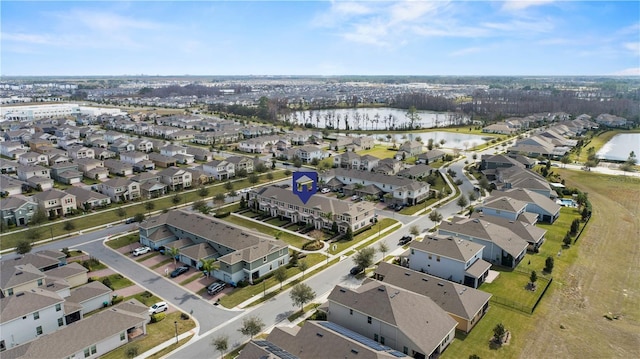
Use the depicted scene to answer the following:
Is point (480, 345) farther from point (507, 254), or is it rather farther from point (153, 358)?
point (153, 358)

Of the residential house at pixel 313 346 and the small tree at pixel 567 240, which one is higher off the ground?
the residential house at pixel 313 346

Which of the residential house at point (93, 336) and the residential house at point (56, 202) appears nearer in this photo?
the residential house at point (93, 336)

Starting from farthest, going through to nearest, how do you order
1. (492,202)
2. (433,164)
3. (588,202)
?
(433,164) → (588,202) → (492,202)

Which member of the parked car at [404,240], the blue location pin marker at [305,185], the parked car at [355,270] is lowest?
the parked car at [355,270]

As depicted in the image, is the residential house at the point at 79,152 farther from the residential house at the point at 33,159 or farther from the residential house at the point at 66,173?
the residential house at the point at 66,173

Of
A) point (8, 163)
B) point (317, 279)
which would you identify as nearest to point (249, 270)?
point (317, 279)

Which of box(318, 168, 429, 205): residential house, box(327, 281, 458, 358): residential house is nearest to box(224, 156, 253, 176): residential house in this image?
box(318, 168, 429, 205): residential house

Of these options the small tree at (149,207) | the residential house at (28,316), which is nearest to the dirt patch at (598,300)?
the residential house at (28,316)
